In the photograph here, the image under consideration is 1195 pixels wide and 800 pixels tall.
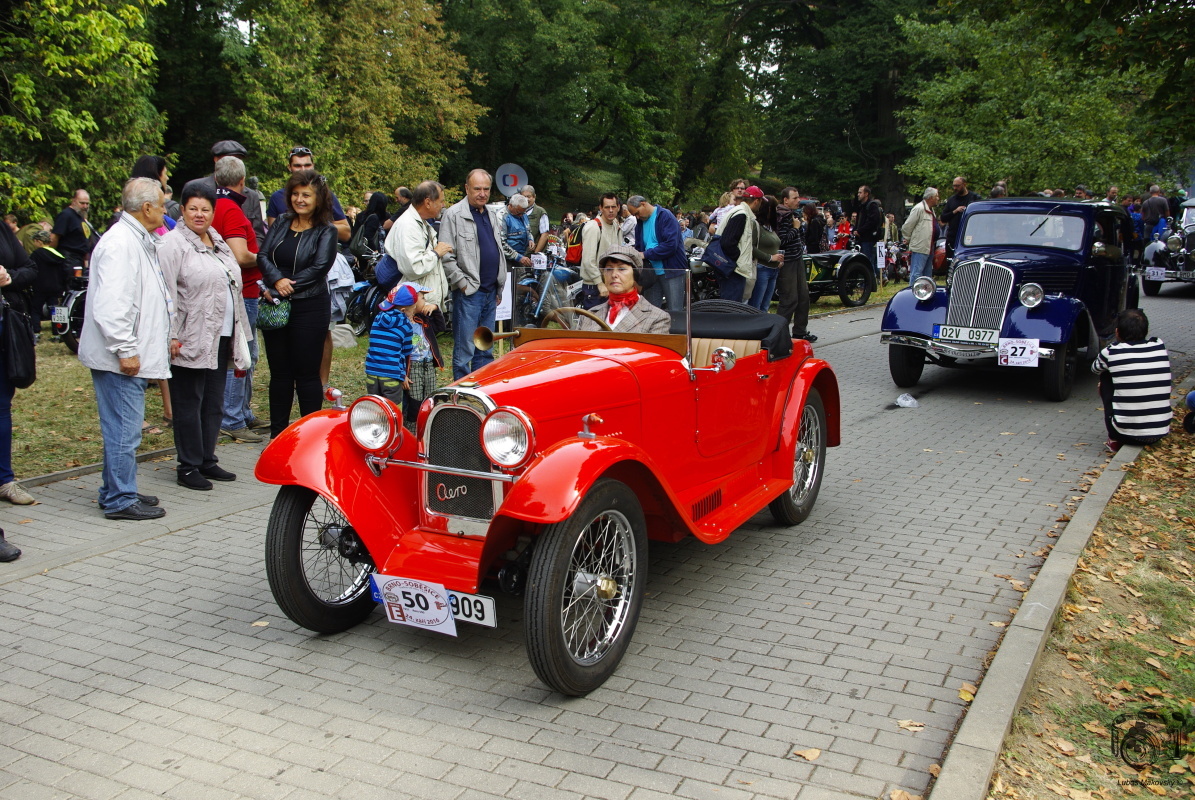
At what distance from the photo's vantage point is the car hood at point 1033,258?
1017 centimetres

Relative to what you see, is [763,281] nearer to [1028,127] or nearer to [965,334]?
[965,334]

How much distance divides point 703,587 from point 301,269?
3.98 m

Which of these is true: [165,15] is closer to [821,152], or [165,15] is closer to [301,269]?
[821,152]

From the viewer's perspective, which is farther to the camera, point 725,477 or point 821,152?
point 821,152

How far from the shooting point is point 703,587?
198 inches

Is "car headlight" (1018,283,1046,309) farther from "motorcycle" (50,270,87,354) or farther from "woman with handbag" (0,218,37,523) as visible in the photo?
"motorcycle" (50,270,87,354)

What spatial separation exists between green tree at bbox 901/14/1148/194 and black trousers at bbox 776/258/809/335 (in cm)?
1057

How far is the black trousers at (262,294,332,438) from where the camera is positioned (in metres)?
7.13

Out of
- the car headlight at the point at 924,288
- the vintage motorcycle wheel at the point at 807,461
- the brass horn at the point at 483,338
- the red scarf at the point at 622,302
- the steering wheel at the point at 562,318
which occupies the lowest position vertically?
the vintage motorcycle wheel at the point at 807,461

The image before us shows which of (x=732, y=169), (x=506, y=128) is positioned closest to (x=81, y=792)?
(x=506, y=128)

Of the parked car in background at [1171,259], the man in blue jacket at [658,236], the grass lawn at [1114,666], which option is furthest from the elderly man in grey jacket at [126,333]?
the parked car in background at [1171,259]

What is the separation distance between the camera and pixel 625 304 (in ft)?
17.1

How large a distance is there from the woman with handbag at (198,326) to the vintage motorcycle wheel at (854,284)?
13.1 meters

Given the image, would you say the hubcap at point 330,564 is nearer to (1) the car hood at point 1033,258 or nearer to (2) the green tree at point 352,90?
(1) the car hood at point 1033,258
